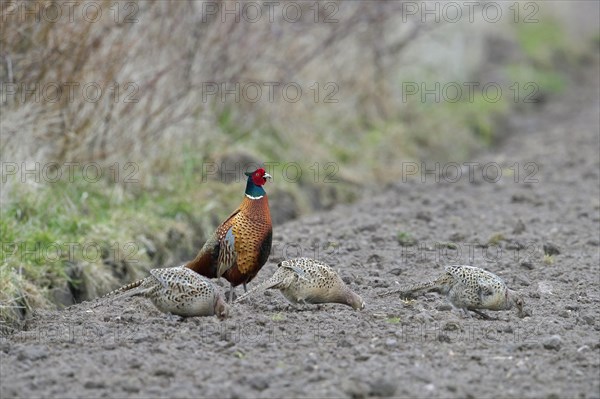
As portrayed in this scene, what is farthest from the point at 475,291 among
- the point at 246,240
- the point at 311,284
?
the point at 246,240

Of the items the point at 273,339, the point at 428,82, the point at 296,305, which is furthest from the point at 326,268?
the point at 428,82

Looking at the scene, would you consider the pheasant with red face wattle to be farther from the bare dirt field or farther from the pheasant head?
the bare dirt field

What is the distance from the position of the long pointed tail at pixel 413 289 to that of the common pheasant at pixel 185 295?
124 cm

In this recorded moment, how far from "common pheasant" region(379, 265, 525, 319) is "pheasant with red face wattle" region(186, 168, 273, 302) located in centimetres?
113

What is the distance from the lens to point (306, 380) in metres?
5.26

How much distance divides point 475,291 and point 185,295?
67.7 inches

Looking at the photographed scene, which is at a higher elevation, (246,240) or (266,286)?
(246,240)

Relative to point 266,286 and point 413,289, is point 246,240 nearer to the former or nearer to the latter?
point 266,286

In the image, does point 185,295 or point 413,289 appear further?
point 413,289

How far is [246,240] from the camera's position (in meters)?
6.90

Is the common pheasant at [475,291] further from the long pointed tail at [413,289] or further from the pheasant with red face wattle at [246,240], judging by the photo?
the pheasant with red face wattle at [246,240]

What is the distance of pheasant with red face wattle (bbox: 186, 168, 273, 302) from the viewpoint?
6.90m

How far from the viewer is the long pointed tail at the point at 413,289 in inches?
271

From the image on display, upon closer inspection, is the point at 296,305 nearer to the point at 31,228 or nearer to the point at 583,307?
the point at 583,307
